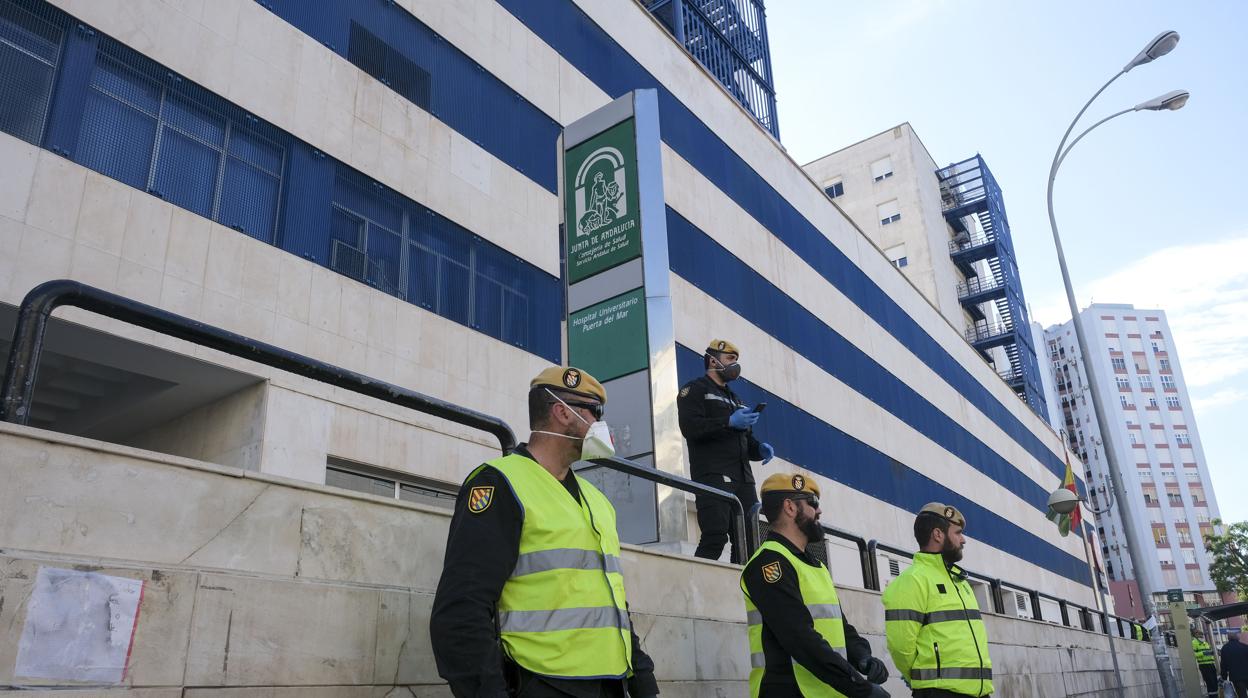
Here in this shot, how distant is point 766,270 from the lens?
2389 cm

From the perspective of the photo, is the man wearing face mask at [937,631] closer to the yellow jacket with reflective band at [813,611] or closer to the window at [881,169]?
the yellow jacket with reflective band at [813,611]

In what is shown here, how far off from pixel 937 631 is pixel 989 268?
165 ft

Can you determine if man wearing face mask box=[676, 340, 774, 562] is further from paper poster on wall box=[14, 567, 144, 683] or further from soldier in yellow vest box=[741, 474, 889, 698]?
paper poster on wall box=[14, 567, 144, 683]

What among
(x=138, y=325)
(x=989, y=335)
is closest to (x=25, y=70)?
(x=138, y=325)

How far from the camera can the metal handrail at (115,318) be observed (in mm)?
2949

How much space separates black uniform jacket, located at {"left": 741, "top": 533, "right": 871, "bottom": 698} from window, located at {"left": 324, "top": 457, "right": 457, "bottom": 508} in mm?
7486

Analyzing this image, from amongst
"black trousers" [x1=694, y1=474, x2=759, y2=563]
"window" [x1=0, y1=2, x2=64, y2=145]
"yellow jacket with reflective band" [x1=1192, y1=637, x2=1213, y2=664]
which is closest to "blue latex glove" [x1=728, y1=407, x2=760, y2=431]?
"black trousers" [x1=694, y1=474, x2=759, y2=563]

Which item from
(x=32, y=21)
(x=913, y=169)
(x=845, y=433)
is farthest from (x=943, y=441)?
(x=32, y=21)

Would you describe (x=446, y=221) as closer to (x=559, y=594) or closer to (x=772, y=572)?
(x=772, y=572)

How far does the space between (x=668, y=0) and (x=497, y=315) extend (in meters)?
21.8

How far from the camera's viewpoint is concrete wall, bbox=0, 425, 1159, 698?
285cm

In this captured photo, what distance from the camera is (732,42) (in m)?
35.4

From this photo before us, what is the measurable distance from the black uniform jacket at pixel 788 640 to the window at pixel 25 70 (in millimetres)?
8554

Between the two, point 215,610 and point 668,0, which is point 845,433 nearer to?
point 668,0
